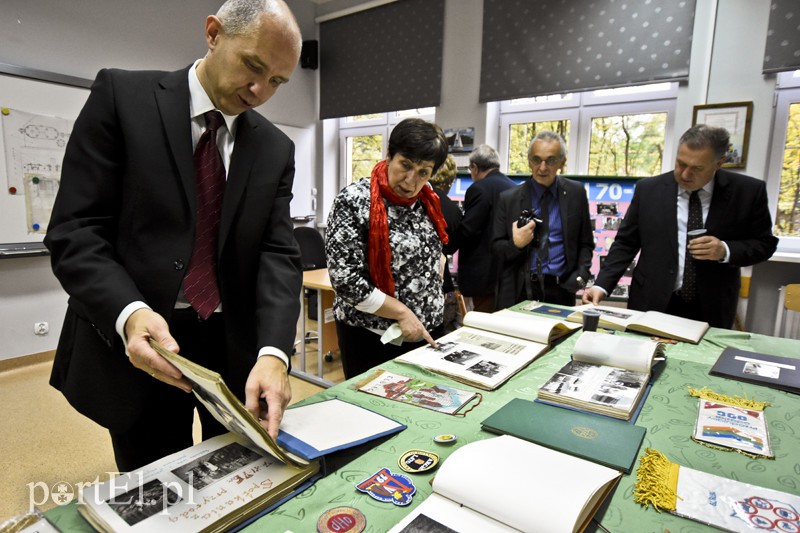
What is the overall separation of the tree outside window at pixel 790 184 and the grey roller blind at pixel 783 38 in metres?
0.32

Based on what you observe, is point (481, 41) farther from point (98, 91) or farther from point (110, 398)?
point (110, 398)

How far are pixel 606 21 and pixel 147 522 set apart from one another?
4.20 m

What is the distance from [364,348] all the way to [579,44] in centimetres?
333

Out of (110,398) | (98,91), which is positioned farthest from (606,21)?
(110,398)

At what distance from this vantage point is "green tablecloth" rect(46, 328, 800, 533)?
0.66 metres

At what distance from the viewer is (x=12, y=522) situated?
0.62 meters

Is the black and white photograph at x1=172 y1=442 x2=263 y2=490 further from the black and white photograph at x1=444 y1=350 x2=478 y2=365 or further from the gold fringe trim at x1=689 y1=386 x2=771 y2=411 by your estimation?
the gold fringe trim at x1=689 y1=386 x2=771 y2=411

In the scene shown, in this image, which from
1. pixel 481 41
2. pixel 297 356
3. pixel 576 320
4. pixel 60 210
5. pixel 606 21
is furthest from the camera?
pixel 481 41

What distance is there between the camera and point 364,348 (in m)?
1.62

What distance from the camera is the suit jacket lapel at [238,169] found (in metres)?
1.01

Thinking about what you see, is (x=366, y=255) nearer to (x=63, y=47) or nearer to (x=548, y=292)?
(x=548, y=292)

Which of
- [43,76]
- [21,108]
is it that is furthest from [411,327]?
[43,76]

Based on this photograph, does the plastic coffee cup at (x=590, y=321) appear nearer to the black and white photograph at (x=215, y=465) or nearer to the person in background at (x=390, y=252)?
the person in background at (x=390, y=252)

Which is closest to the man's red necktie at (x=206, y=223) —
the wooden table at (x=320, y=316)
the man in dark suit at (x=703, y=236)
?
the man in dark suit at (x=703, y=236)
